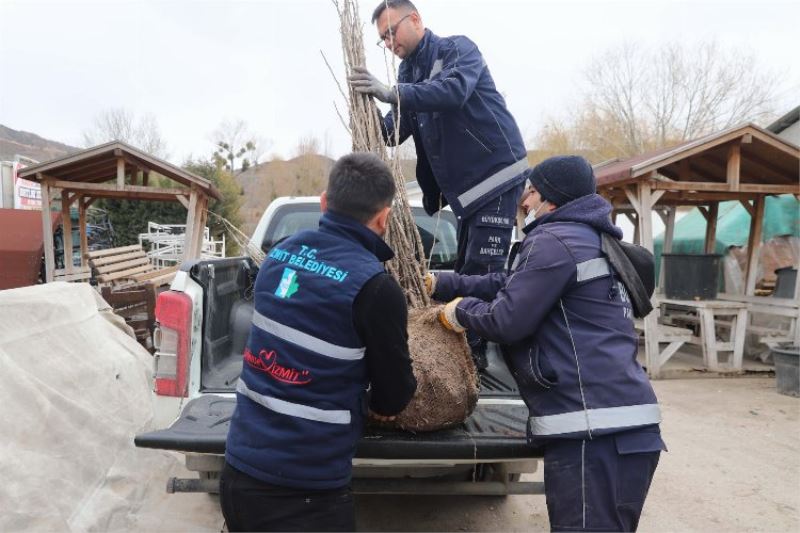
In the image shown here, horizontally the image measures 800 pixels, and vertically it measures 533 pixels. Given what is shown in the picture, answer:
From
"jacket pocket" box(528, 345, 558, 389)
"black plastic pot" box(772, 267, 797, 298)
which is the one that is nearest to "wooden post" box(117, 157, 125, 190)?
"jacket pocket" box(528, 345, 558, 389)

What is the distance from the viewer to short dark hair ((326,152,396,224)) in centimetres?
163

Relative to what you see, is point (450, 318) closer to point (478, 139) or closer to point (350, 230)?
point (350, 230)

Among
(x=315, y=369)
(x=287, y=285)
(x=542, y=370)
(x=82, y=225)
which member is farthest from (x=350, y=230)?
→ (x=82, y=225)

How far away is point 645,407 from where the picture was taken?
1803mm

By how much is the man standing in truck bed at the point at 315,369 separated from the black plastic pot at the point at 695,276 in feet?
21.2

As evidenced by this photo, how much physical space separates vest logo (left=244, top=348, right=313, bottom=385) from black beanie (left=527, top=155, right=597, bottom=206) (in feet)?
3.59

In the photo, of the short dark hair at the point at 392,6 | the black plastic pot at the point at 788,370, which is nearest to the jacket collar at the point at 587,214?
the short dark hair at the point at 392,6

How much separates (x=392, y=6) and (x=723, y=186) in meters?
5.42

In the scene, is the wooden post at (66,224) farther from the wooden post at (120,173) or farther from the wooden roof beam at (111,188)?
the wooden post at (120,173)

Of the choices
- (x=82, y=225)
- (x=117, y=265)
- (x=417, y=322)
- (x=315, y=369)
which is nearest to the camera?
(x=315, y=369)

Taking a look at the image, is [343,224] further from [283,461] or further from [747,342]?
[747,342]

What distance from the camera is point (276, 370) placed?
5.12ft

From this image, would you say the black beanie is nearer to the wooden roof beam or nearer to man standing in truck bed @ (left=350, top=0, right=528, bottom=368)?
man standing in truck bed @ (left=350, top=0, right=528, bottom=368)

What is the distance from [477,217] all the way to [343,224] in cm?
139
